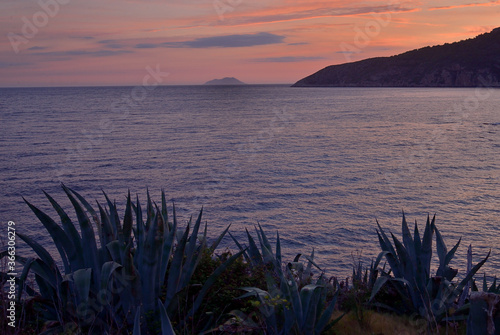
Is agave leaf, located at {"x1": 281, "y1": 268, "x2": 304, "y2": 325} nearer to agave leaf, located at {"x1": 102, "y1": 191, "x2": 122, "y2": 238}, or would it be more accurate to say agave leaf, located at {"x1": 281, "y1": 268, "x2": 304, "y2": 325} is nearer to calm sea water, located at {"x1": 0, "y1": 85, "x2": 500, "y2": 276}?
agave leaf, located at {"x1": 102, "y1": 191, "x2": 122, "y2": 238}

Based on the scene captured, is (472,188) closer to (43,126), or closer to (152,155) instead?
(152,155)

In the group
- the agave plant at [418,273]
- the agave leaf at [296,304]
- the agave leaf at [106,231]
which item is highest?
the agave leaf at [106,231]

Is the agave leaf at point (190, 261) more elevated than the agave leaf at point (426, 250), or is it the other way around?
the agave leaf at point (190, 261)

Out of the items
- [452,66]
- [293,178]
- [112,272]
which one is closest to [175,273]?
[112,272]

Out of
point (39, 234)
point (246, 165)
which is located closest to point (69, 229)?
point (39, 234)

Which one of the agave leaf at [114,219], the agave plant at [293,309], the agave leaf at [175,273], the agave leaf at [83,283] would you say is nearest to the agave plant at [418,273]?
the agave plant at [293,309]

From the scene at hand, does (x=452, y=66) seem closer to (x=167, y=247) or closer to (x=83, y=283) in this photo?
(x=167, y=247)

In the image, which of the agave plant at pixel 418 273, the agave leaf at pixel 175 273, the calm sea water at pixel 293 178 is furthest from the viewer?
the calm sea water at pixel 293 178

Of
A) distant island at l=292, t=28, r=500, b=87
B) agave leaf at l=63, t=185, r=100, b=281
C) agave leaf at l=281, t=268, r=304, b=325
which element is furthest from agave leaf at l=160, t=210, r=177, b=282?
distant island at l=292, t=28, r=500, b=87

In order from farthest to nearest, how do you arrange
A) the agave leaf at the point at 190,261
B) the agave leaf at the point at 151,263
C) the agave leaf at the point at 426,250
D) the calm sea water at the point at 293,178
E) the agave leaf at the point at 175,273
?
the calm sea water at the point at 293,178, the agave leaf at the point at 426,250, the agave leaf at the point at 190,261, the agave leaf at the point at 175,273, the agave leaf at the point at 151,263

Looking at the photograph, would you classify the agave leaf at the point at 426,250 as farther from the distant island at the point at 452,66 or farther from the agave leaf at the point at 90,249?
the distant island at the point at 452,66

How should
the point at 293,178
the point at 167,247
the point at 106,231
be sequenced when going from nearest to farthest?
the point at 167,247 < the point at 106,231 < the point at 293,178

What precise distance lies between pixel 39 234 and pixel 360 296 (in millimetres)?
10259

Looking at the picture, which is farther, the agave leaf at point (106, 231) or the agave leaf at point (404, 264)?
the agave leaf at point (404, 264)
